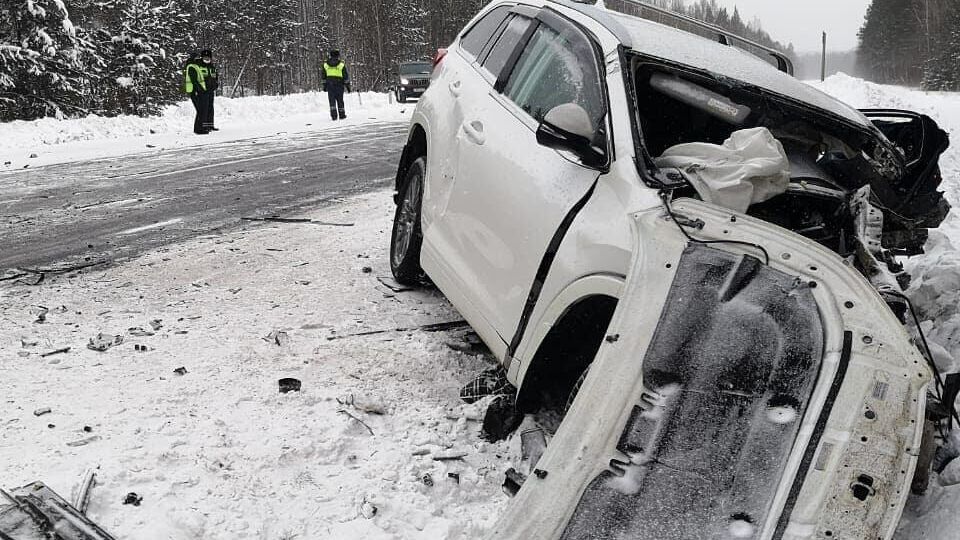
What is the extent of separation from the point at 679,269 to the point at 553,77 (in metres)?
1.64

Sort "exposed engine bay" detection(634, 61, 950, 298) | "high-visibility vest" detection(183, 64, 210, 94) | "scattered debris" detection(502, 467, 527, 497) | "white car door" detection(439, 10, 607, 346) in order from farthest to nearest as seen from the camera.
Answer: "high-visibility vest" detection(183, 64, 210, 94)
"exposed engine bay" detection(634, 61, 950, 298)
"white car door" detection(439, 10, 607, 346)
"scattered debris" detection(502, 467, 527, 497)

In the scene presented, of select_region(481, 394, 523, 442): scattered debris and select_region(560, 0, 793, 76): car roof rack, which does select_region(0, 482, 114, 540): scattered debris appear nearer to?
select_region(481, 394, 523, 442): scattered debris

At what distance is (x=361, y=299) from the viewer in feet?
16.5

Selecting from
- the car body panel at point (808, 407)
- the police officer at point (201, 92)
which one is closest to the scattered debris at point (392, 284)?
the car body panel at point (808, 407)

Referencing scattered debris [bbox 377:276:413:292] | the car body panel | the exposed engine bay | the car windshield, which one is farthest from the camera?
the car windshield

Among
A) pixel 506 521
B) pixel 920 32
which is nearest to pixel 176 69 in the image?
pixel 506 521

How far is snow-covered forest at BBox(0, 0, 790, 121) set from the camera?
17.6 m

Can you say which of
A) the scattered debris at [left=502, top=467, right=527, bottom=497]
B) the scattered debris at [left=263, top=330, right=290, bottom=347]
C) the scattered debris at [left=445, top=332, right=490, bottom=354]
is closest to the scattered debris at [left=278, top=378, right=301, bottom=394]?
the scattered debris at [left=263, top=330, right=290, bottom=347]

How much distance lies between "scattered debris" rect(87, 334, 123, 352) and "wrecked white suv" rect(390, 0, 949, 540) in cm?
184

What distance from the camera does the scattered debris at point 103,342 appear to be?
4.07 metres

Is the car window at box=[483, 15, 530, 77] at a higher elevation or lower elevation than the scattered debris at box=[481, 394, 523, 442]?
higher

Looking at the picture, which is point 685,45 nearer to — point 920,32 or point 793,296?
point 793,296

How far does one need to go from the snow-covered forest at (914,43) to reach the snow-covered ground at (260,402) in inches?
2654

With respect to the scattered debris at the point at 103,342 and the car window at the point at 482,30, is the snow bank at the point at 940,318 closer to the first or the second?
the car window at the point at 482,30
